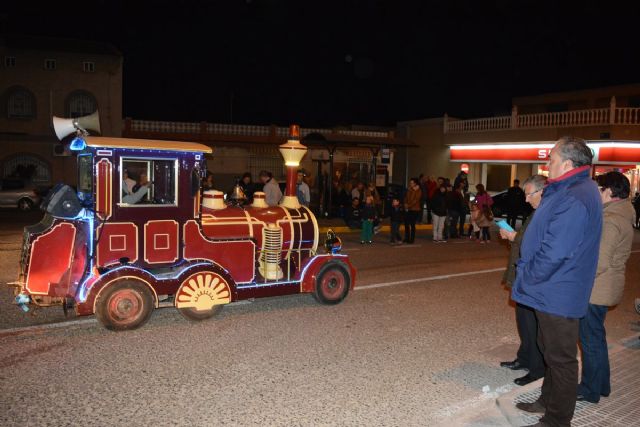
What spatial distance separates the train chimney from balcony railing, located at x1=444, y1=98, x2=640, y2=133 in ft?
59.9

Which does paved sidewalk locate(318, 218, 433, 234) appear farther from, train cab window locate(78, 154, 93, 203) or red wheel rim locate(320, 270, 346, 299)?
train cab window locate(78, 154, 93, 203)

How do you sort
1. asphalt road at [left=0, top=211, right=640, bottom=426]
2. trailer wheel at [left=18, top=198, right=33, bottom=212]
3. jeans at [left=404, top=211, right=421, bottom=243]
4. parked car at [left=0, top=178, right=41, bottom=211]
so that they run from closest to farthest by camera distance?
asphalt road at [left=0, top=211, right=640, bottom=426] → jeans at [left=404, top=211, right=421, bottom=243] → parked car at [left=0, top=178, right=41, bottom=211] → trailer wheel at [left=18, top=198, right=33, bottom=212]

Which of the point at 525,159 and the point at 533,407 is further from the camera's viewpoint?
the point at 525,159

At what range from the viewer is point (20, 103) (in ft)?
87.6

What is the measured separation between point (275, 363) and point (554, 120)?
22.2 meters

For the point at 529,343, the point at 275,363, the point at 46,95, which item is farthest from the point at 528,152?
the point at 46,95

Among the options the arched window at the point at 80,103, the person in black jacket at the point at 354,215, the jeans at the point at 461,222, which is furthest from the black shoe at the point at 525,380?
the arched window at the point at 80,103

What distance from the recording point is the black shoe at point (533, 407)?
4.35m

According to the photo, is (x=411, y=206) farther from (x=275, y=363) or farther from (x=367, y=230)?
(x=275, y=363)

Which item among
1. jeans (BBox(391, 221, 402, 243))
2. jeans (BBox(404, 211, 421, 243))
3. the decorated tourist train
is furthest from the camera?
jeans (BBox(404, 211, 421, 243))

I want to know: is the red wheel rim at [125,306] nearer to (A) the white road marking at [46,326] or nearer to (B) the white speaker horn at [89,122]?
(A) the white road marking at [46,326]

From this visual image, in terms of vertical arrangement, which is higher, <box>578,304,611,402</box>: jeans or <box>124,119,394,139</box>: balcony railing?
<box>124,119,394,139</box>: balcony railing

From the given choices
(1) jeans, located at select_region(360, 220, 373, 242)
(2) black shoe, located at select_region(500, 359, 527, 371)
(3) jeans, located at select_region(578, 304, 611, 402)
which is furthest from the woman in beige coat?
(1) jeans, located at select_region(360, 220, 373, 242)

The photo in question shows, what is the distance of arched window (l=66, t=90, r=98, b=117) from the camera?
27344 millimetres
